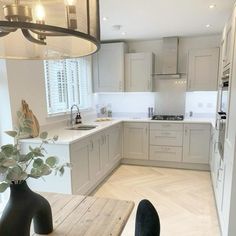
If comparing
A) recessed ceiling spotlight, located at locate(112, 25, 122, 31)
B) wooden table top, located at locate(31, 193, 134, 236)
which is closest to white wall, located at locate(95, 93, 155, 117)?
recessed ceiling spotlight, located at locate(112, 25, 122, 31)

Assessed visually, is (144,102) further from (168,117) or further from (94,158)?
(94,158)

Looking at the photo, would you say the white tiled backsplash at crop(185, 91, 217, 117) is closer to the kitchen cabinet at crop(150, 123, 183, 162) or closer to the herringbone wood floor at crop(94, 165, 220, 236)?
the kitchen cabinet at crop(150, 123, 183, 162)

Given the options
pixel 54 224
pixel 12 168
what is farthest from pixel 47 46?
pixel 54 224

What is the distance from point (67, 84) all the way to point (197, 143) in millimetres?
2509

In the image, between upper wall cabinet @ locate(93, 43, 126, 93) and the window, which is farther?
upper wall cabinet @ locate(93, 43, 126, 93)

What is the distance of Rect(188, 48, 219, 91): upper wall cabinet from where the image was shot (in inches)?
148

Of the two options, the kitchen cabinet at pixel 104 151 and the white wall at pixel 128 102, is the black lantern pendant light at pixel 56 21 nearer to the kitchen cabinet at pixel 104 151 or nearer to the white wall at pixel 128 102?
the kitchen cabinet at pixel 104 151

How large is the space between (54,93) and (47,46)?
2.31m

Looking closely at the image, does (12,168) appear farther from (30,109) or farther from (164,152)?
(164,152)

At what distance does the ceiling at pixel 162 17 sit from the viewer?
2459mm

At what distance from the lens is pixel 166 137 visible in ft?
13.0

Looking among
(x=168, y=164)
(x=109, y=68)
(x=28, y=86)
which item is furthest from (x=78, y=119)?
(x=168, y=164)

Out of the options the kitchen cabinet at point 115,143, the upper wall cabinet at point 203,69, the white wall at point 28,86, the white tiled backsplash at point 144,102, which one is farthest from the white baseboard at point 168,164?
the white wall at point 28,86

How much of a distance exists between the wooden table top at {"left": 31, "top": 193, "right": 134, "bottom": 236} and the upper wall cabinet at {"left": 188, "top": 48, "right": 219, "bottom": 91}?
3155 millimetres
